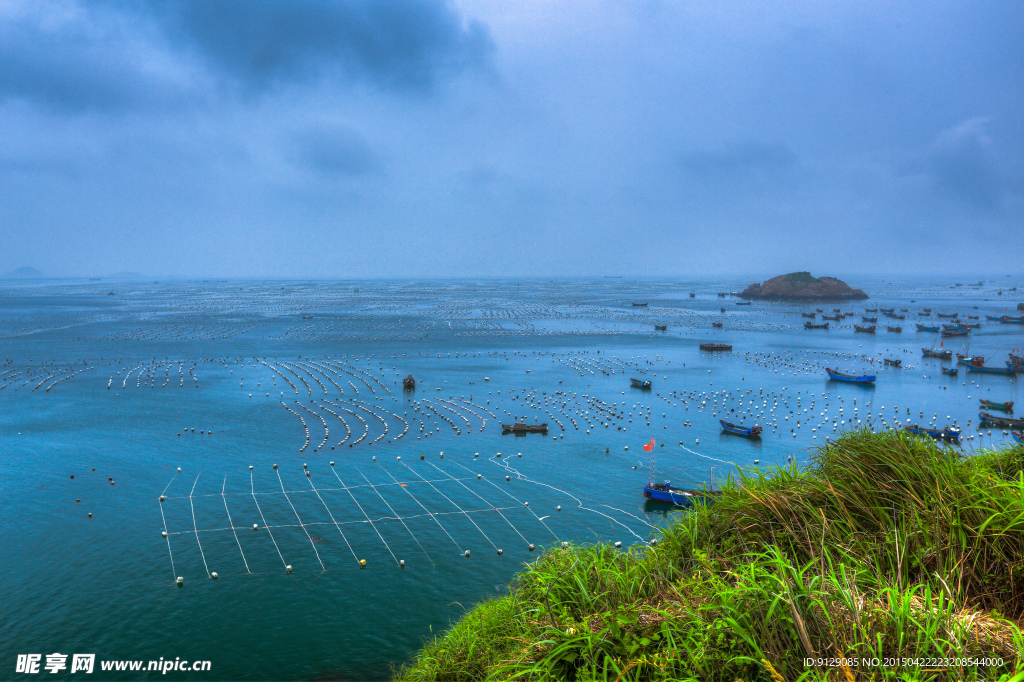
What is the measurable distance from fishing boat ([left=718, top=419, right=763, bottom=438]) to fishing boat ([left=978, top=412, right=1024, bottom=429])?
31.3m

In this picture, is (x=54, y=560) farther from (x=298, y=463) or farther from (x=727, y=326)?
(x=727, y=326)

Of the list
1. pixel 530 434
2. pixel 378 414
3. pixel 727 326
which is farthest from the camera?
pixel 727 326

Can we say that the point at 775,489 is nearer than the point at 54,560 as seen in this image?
Yes

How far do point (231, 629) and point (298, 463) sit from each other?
2787 centimetres

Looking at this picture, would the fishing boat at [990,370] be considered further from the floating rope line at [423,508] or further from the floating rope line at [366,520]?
the floating rope line at [423,508]

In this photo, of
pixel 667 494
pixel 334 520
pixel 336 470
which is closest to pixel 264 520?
pixel 334 520

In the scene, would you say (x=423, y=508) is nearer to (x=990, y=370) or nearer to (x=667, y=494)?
(x=667, y=494)

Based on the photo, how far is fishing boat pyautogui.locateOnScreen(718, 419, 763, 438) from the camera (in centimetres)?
7050

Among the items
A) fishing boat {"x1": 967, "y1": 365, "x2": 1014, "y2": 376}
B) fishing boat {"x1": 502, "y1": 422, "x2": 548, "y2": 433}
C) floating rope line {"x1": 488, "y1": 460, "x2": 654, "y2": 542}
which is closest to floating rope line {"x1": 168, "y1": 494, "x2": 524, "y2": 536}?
floating rope line {"x1": 488, "y1": 460, "x2": 654, "y2": 542}

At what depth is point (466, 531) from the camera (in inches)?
1754

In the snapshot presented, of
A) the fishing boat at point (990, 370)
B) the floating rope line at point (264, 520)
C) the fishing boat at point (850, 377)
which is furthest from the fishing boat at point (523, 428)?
the fishing boat at point (990, 370)

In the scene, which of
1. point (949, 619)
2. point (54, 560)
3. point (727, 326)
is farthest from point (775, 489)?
point (727, 326)

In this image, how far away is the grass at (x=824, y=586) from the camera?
996 centimetres

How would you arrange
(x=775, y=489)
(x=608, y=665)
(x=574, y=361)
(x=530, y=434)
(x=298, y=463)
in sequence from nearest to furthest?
(x=608, y=665) < (x=775, y=489) < (x=298, y=463) < (x=530, y=434) < (x=574, y=361)
